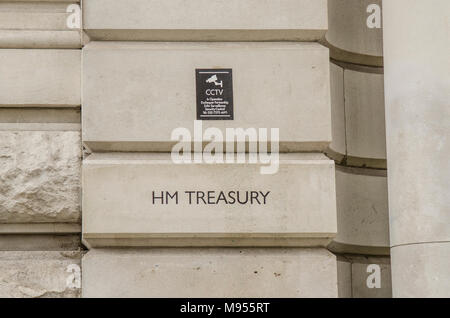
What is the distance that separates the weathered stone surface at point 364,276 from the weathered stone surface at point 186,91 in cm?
100

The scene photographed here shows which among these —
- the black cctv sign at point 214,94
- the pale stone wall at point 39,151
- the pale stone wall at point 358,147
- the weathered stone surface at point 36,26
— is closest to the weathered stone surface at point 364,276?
the pale stone wall at point 358,147

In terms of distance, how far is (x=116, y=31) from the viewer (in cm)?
Result: 793

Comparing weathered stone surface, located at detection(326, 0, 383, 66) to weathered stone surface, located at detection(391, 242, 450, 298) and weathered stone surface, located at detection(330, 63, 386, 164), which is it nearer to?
weathered stone surface, located at detection(330, 63, 386, 164)

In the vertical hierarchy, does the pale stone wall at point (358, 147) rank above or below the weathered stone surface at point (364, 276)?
above

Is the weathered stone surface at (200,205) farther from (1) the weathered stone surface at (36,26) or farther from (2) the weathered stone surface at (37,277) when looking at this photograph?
(1) the weathered stone surface at (36,26)

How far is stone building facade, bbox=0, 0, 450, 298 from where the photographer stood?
768cm

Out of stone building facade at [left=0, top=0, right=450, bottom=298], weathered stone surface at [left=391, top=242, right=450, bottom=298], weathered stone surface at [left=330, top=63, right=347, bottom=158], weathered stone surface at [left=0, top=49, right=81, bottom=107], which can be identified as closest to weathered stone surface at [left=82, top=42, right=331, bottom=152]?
stone building facade at [left=0, top=0, right=450, bottom=298]

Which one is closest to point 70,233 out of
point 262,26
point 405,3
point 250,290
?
point 250,290

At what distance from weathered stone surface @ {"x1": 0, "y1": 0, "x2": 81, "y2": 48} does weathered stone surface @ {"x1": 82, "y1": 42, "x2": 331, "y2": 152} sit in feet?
0.83

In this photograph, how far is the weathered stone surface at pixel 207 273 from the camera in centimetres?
766

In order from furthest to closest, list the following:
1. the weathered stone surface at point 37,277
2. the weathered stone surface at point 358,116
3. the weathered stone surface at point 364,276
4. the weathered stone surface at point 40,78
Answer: the weathered stone surface at point 358,116, the weathered stone surface at point 364,276, the weathered stone surface at point 40,78, the weathered stone surface at point 37,277

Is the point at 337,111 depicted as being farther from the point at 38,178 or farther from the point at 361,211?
the point at 38,178
